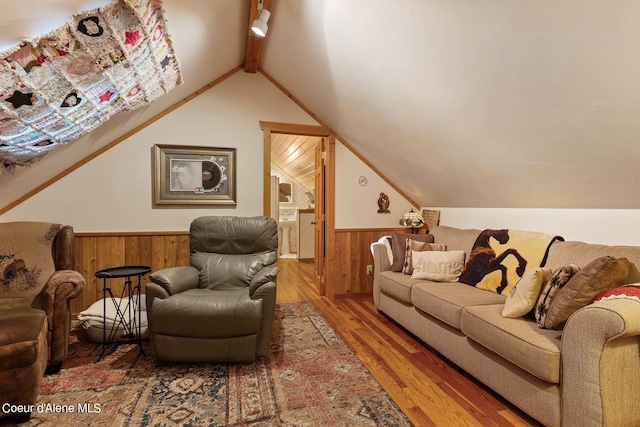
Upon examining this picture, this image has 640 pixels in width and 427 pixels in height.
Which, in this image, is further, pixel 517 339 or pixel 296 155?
pixel 296 155

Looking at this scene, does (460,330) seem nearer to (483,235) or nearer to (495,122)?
(483,235)

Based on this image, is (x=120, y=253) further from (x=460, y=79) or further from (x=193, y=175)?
(x=460, y=79)

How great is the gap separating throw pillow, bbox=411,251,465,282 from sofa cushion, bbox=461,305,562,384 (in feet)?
2.31

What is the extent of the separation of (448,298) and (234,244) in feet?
6.00

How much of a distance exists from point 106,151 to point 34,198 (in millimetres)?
742

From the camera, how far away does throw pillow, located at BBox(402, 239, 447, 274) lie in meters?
2.88

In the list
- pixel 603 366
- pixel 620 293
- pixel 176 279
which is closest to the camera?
pixel 603 366

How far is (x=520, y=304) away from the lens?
176cm

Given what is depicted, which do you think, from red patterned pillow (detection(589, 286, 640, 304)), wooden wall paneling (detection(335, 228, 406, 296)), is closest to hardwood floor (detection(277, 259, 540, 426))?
wooden wall paneling (detection(335, 228, 406, 296))

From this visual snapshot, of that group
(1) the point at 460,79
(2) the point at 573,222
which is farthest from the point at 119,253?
(2) the point at 573,222

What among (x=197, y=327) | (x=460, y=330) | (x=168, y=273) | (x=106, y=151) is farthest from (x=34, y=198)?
(x=460, y=330)

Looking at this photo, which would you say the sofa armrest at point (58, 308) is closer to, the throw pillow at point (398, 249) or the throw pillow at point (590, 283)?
the throw pillow at point (398, 249)

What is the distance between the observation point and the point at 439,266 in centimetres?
268

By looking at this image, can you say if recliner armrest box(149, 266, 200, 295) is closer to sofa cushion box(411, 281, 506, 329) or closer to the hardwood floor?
the hardwood floor
